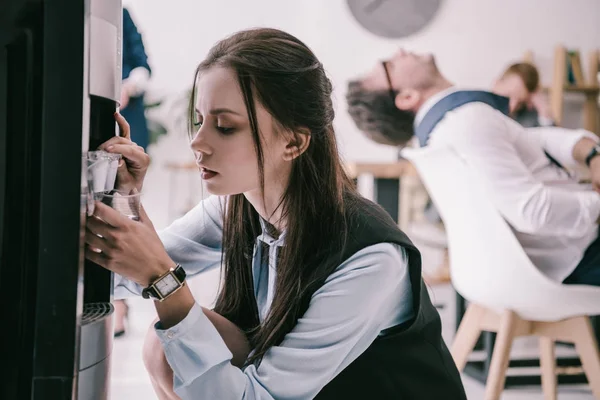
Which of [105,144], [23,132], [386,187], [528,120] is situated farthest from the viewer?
[528,120]

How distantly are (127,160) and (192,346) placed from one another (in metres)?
0.25

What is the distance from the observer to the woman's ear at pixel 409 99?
6.70 ft

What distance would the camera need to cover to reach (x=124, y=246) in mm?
692

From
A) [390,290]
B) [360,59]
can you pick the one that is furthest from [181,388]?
[360,59]

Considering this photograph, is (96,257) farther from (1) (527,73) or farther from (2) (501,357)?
(1) (527,73)

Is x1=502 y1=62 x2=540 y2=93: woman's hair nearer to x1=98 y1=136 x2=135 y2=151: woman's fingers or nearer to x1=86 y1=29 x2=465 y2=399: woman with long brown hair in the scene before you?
x1=86 y1=29 x2=465 y2=399: woman with long brown hair

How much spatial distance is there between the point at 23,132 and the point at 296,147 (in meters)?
0.45

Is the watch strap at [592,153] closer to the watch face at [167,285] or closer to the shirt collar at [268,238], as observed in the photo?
the shirt collar at [268,238]

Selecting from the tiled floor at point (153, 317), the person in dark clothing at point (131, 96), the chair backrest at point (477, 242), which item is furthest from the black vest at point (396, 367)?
the person in dark clothing at point (131, 96)

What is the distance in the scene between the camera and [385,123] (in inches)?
100

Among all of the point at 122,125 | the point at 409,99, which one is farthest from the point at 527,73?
the point at 122,125

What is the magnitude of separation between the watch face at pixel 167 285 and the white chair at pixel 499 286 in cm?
115

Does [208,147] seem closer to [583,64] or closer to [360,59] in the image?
[360,59]

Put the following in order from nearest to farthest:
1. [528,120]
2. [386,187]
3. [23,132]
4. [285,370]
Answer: [23,132] → [285,370] → [386,187] → [528,120]
